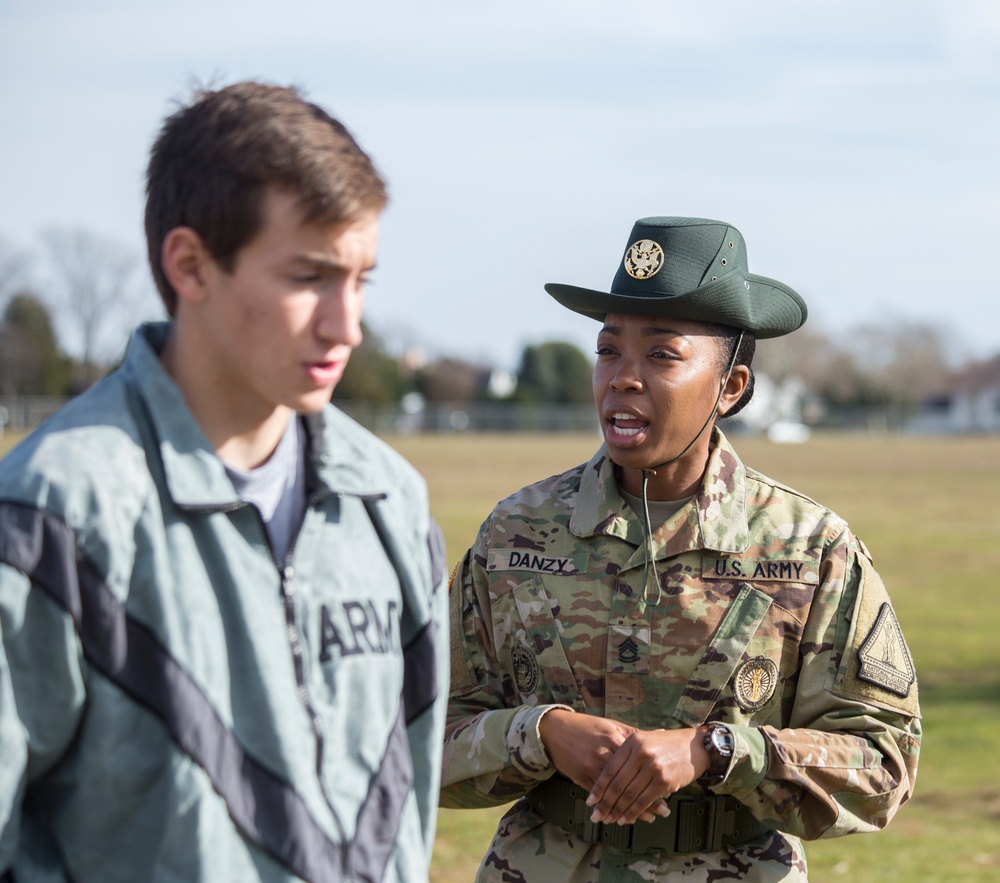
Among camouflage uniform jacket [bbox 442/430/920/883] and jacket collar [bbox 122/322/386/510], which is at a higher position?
jacket collar [bbox 122/322/386/510]

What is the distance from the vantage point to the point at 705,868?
10.4 ft

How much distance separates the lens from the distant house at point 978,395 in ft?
376

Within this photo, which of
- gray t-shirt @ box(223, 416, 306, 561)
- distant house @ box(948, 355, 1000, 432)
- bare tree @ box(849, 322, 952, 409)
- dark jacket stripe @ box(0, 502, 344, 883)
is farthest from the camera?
distant house @ box(948, 355, 1000, 432)

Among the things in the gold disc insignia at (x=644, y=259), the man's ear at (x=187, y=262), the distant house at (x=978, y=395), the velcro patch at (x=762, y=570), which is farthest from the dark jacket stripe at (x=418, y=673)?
the distant house at (x=978, y=395)

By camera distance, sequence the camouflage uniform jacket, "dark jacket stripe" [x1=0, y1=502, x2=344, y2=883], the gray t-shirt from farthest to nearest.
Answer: the camouflage uniform jacket < the gray t-shirt < "dark jacket stripe" [x1=0, y1=502, x2=344, y2=883]

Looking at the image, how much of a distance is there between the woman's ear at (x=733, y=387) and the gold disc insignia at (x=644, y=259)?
0.35 metres

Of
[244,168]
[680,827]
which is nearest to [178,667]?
[244,168]

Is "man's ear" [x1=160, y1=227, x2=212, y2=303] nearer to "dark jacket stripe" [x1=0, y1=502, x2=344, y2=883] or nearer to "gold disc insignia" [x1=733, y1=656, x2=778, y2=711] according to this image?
"dark jacket stripe" [x1=0, y1=502, x2=344, y2=883]

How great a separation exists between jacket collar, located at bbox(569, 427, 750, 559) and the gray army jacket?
1.29 metres

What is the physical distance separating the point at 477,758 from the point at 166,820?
54.9 inches

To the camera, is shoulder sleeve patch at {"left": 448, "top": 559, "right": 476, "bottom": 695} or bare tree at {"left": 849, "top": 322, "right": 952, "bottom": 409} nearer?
shoulder sleeve patch at {"left": 448, "top": 559, "right": 476, "bottom": 695}

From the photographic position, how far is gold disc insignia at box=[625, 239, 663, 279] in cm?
348

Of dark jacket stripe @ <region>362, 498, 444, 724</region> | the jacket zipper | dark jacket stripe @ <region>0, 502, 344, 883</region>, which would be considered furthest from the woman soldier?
dark jacket stripe @ <region>0, 502, 344, 883</region>

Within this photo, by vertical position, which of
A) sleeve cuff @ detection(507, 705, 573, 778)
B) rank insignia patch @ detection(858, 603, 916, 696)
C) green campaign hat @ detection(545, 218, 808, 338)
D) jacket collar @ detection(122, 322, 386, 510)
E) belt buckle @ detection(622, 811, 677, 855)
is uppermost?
green campaign hat @ detection(545, 218, 808, 338)
